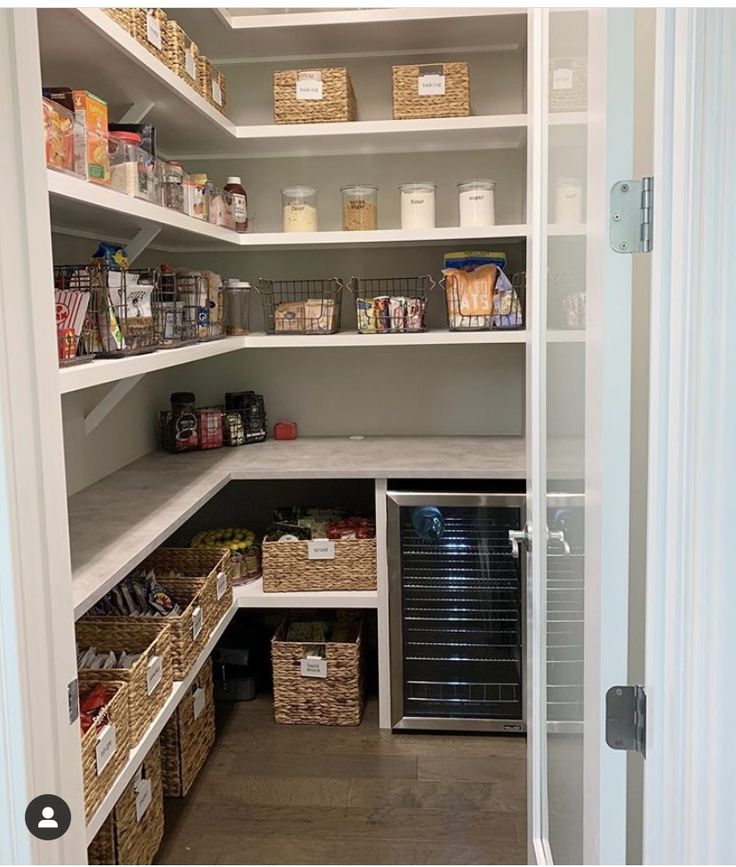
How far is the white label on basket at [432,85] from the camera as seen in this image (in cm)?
307

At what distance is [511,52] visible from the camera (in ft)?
11.1

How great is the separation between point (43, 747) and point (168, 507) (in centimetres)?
146

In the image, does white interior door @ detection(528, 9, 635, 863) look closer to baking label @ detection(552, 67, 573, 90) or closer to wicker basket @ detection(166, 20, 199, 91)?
baking label @ detection(552, 67, 573, 90)

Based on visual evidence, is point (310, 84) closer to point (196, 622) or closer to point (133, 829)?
point (196, 622)

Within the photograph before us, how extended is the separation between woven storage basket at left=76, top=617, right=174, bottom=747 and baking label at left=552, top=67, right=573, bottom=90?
4.79 ft

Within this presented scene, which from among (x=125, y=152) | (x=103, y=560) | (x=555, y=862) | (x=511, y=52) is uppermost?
(x=511, y=52)

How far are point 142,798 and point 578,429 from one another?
1.54 meters

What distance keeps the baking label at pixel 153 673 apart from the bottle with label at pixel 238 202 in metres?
1.63

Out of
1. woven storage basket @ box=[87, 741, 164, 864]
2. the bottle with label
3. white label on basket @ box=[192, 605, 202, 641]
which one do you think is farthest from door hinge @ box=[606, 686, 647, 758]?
the bottle with label

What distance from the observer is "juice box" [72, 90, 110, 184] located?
1.82 m

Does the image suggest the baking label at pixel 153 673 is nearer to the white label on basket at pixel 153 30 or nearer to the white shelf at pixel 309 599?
the white shelf at pixel 309 599

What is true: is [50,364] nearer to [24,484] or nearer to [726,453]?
[24,484]

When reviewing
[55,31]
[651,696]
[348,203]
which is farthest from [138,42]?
[651,696]

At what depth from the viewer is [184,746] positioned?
2656 millimetres
